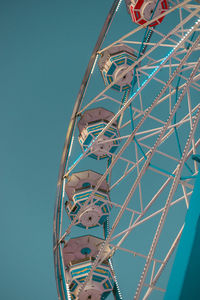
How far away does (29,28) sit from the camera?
33.8 metres

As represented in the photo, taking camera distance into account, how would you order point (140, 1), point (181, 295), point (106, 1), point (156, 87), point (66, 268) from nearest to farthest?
1. point (181, 295)
2. point (66, 268)
3. point (140, 1)
4. point (156, 87)
5. point (106, 1)

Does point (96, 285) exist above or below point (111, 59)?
below

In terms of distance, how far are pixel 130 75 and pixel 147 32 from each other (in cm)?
156

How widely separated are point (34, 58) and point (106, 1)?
726 cm

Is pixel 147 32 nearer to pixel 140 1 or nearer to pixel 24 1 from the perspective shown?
pixel 140 1

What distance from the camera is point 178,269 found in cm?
434

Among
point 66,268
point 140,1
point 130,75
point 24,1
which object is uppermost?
point 24,1

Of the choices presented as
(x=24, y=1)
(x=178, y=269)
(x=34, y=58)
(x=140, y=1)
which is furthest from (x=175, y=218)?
(x=178, y=269)

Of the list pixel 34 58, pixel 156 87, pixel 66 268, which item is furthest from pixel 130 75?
pixel 34 58

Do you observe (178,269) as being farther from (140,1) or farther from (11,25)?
(11,25)

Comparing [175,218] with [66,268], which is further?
[175,218]

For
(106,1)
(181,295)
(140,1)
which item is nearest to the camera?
(181,295)

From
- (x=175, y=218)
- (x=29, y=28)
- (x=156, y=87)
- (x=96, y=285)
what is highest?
(x=29, y=28)

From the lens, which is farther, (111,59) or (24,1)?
(24,1)
